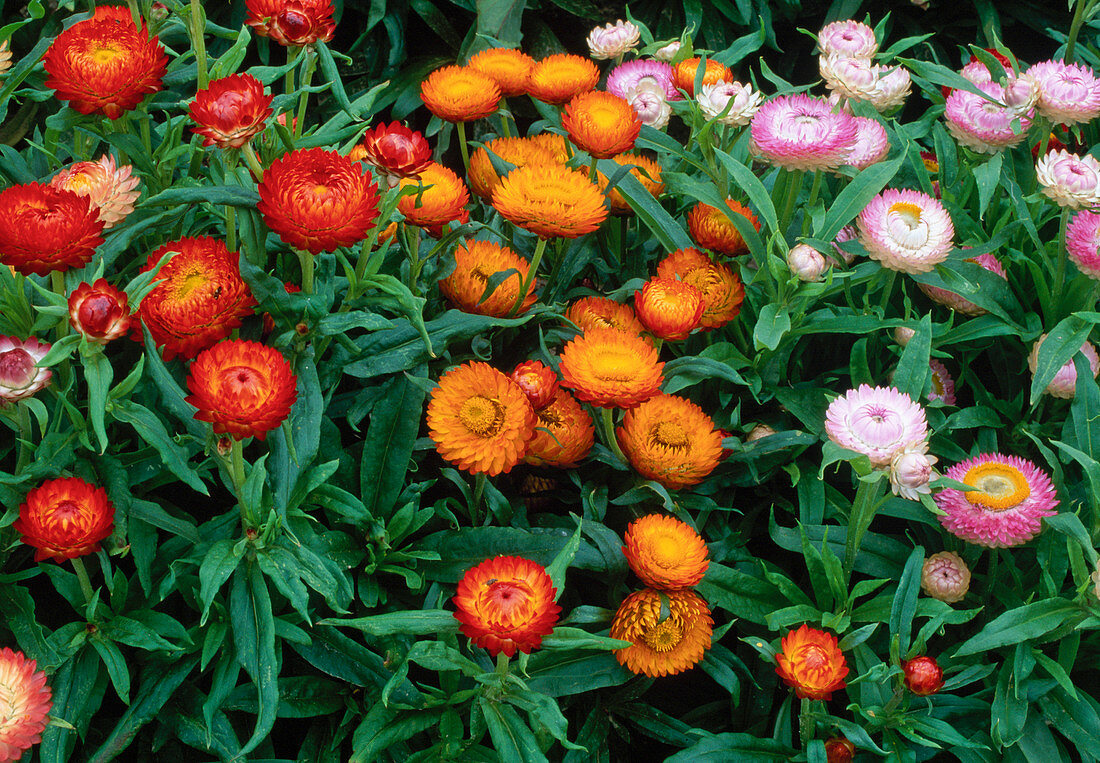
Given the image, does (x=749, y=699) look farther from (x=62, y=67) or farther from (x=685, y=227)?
(x=62, y=67)

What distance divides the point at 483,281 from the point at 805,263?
0.50 metres

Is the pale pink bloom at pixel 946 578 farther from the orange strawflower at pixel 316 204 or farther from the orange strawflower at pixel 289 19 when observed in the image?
the orange strawflower at pixel 289 19

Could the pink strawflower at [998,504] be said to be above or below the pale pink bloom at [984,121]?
below

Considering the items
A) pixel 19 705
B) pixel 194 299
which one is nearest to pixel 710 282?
pixel 194 299

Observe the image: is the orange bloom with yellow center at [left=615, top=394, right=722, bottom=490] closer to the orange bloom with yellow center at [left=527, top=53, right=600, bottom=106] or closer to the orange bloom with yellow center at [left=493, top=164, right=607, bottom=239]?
the orange bloom with yellow center at [left=493, top=164, right=607, bottom=239]

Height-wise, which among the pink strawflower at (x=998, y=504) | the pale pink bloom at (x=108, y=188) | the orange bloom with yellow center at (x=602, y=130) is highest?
the pale pink bloom at (x=108, y=188)

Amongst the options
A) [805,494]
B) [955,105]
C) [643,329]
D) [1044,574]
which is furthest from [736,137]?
[1044,574]

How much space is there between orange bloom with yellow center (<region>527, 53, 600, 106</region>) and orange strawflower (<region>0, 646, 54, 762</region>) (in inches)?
48.6

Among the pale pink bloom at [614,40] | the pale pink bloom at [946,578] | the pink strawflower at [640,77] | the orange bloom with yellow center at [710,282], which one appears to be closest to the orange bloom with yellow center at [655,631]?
the pale pink bloom at [946,578]

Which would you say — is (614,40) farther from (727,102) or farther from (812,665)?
(812,665)

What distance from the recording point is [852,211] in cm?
151

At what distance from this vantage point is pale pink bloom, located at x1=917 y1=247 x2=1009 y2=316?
1.58m

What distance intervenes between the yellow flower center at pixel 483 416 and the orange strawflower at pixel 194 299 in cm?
31

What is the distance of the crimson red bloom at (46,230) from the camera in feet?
3.32
